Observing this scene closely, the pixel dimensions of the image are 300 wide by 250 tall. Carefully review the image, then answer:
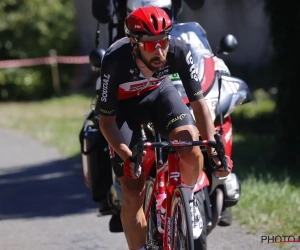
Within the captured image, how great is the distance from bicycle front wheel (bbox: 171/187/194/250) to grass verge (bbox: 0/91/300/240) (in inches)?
77.5

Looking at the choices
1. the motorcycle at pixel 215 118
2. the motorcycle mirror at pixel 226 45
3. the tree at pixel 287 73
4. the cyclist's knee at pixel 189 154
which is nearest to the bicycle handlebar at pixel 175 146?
the cyclist's knee at pixel 189 154

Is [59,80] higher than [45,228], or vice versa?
[45,228]

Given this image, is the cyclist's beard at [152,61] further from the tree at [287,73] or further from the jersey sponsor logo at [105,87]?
the tree at [287,73]

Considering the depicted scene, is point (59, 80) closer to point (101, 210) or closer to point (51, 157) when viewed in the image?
point (51, 157)

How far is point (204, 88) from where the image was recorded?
6.11 metres

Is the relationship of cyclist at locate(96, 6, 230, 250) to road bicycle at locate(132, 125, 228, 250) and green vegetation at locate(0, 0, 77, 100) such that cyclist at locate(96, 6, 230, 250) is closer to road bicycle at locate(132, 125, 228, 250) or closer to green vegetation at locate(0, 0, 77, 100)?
road bicycle at locate(132, 125, 228, 250)

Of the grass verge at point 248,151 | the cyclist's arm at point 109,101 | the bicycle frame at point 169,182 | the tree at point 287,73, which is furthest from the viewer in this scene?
the tree at point 287,73

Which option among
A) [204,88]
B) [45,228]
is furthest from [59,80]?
[204,88]

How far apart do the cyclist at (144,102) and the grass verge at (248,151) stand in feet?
6.09

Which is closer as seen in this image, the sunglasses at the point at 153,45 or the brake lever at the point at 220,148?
the brake lever at the point at 220,148

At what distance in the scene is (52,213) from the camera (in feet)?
26.3

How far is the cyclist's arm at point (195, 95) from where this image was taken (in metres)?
5.12

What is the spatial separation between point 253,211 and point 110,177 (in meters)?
1.49

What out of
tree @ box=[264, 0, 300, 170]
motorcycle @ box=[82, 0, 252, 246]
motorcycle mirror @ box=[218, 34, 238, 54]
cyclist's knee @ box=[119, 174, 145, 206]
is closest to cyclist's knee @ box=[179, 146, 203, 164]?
cyclist's knee @ box=[119, 174, 145, 206]
